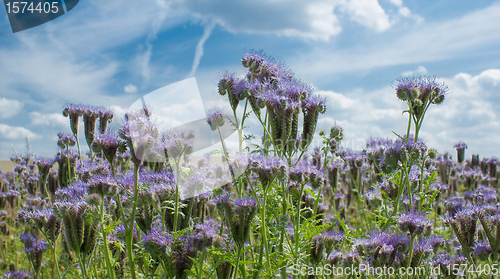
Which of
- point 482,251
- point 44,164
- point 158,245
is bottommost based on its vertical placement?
point 482,251

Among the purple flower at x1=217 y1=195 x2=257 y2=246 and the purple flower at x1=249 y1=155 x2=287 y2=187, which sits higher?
the purple flower at x1=249 y1=155 x2=287 y2=187

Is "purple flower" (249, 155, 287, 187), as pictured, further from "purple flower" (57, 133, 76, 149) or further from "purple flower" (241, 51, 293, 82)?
"purple flower" (57, 133, 76, 149)

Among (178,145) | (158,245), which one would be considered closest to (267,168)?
(178,145)

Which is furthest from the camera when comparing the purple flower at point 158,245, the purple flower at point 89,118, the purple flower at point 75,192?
the purple flower at point 89,118

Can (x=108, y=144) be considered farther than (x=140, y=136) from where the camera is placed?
Yes

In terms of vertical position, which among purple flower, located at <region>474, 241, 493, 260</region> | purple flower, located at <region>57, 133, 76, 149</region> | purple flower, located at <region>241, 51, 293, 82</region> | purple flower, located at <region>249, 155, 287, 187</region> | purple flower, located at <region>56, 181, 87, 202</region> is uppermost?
purple flower, located at <region>241, 51, 293, 82</region>

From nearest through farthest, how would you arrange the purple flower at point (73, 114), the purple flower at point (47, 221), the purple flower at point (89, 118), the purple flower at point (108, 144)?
the purple flower at point (108, 144) < the purple flower at point (47, 221) < the purple flower at point (89, 118) < the purple flower at point (73, 114)

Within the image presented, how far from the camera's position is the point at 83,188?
172 inches

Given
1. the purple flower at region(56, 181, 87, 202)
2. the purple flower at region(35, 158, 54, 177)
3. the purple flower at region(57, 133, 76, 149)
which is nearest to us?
the purple flower at region(56, 181, 87, 202)

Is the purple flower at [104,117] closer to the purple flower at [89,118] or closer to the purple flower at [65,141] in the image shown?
the purple flower at [89,118]

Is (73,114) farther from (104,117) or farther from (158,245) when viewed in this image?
(158,245)

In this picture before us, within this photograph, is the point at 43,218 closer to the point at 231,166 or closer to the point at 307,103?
the point at 231,166

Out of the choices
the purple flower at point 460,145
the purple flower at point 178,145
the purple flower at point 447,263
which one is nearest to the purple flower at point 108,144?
the purple flower at point 178,145

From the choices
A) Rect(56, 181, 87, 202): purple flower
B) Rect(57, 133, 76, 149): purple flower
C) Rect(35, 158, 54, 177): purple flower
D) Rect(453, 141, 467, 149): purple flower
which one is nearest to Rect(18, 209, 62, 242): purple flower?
Rect(56, 181, 87, 202): purple flower
